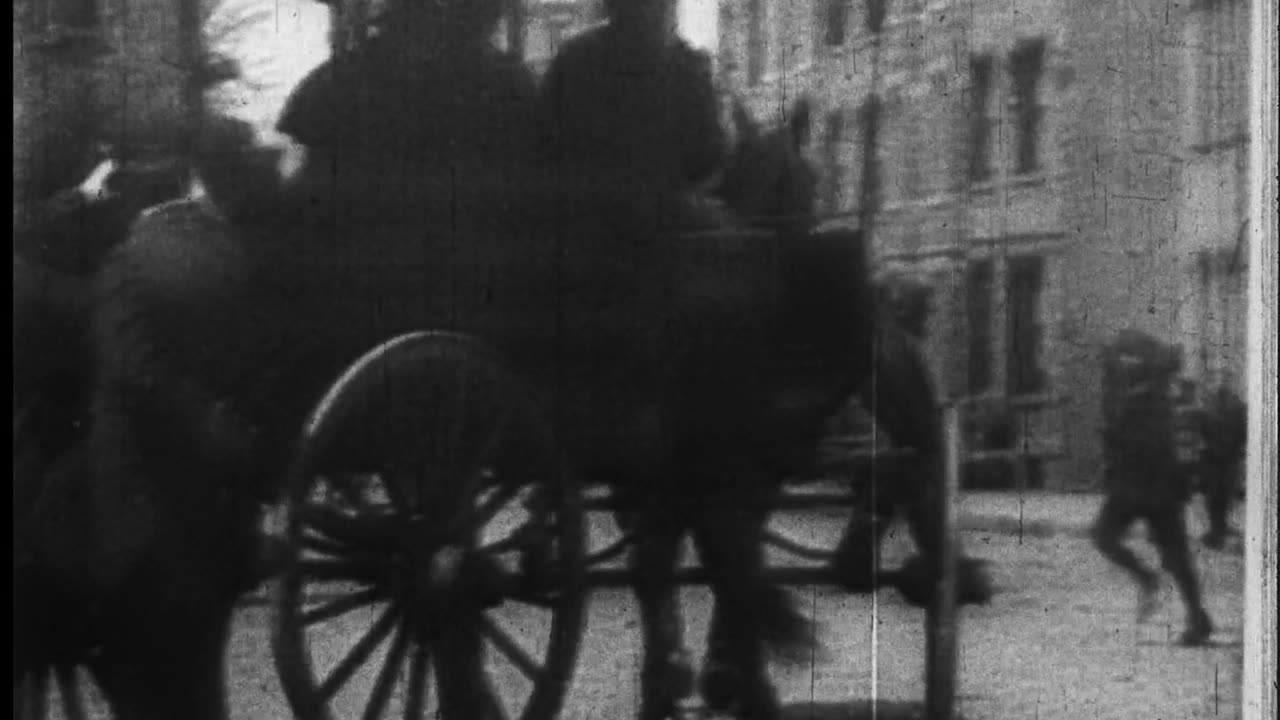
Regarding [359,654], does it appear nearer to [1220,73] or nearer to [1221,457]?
[1221,457]

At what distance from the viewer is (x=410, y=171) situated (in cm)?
291

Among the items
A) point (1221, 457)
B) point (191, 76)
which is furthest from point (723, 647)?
point (191, 76)

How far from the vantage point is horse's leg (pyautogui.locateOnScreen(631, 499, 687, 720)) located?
3.02 m

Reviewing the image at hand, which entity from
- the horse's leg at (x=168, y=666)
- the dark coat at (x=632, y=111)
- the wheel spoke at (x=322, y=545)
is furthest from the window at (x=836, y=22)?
the horse's leg at (x=168, y=666)

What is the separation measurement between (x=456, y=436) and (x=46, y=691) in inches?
46.8

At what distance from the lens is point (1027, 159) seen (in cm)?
312

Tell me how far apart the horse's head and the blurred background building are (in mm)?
41

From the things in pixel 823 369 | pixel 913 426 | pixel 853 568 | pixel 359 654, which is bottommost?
pixel 359 654

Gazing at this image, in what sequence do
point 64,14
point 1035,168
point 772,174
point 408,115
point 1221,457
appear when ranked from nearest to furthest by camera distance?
point 64,14, point 408,115, point 772,174, point 1035,168, point 1221,457

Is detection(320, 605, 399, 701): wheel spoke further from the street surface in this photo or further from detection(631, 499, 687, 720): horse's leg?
detection(631, 499, 687, 720): horse's leg

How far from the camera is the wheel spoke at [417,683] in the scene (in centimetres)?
296

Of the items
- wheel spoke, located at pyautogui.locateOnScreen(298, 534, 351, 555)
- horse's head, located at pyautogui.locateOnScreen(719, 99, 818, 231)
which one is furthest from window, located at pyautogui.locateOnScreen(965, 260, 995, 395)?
wheel spoke, located at pyautogui.locateOnScreen(298, 534, 351, 555)

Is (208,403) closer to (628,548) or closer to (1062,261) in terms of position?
(628,548)

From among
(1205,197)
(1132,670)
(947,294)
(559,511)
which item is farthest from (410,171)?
(1132,670)
